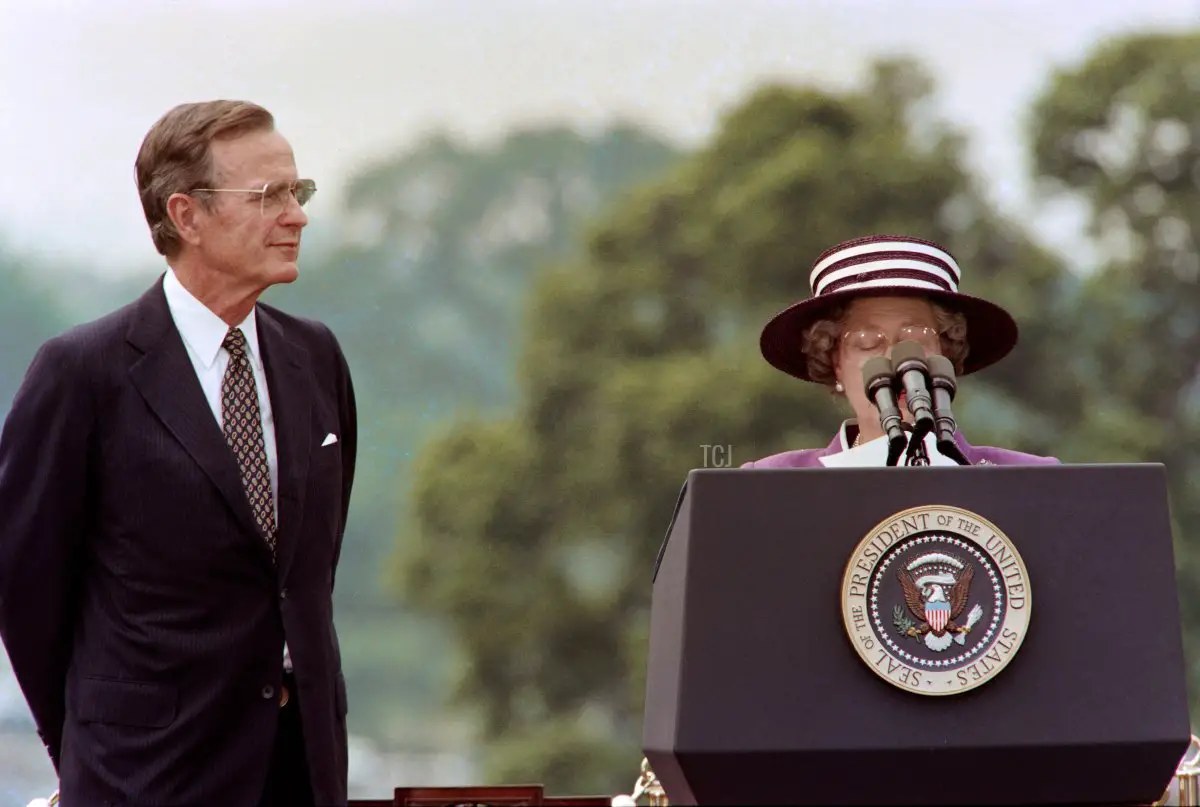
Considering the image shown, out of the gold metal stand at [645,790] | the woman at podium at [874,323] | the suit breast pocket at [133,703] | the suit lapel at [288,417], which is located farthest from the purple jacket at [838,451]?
the suit breast pocket at [133,703]

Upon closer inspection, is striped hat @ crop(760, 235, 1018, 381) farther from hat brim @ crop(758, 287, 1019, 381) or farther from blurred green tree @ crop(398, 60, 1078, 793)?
blurred green tree @ crop(398, 60, 1078, 793)

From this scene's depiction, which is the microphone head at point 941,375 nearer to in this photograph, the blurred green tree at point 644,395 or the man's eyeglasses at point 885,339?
the man's eyeglasses at point 885,339

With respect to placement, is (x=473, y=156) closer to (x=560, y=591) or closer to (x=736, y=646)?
(x=560, y=591)

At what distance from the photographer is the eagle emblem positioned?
59.1 inches

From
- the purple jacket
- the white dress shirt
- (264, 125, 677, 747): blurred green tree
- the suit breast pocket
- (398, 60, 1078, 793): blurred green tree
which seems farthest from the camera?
(398, 60, 1078, 793): blurred green tree

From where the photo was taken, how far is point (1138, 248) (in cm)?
667

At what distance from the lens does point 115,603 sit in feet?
6.59

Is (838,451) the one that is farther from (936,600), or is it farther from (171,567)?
(171,567)

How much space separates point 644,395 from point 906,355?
448 centimetres

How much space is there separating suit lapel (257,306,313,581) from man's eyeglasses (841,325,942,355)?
828mm

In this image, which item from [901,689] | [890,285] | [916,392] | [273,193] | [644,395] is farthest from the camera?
[644,395]

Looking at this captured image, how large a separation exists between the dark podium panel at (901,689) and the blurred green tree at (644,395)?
4.45 meters

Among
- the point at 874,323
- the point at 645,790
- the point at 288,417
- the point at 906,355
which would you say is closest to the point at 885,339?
the point at 874,323

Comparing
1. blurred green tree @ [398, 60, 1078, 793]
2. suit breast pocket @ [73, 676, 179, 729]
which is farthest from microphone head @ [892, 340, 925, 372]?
blurred green tree @ [398, 60, 1078, 793]
